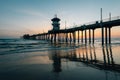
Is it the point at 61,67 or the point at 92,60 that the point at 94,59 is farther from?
the point at 61,67

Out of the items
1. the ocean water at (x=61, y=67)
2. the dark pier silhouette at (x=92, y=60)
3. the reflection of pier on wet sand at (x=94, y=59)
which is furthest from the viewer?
the reflection of pier on wet sand at (x=94, y=59)

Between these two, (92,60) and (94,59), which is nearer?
(92,60)

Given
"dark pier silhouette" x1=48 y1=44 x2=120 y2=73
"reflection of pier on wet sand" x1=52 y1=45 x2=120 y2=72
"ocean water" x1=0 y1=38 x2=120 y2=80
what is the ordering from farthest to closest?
1. "reflection of pier on wet sand" x1=52 y1=45 x2=120 y2=72
2. "dark pier silhouette" x1=48 y1=44 x2=120 y2=73
3. "ocean water" x1=0 y1=38 x2=120 y2=80

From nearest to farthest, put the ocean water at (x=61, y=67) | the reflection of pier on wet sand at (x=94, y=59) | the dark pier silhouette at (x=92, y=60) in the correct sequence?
the ocean water at (x=61, y=67)
the dark pier silhouette at (x=92, y=60)
the reflection of pier on wet sand at (x=94, y=59)

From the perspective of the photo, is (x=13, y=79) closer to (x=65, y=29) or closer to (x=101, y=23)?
(x=101, y=23)

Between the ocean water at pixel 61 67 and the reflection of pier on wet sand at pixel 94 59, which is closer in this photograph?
the ocean water at pixel 61 67

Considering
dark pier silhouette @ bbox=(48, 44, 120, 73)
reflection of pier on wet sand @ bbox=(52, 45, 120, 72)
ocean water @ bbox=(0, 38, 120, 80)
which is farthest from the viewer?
reflection of pier on wet sand @ bbox=(52, 45, 120, 72)

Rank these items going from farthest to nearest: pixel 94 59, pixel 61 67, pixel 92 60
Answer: pixel 94 59 → pixel 92 60 → pixel 61 67

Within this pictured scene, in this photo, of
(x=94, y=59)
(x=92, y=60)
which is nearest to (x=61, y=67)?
(x=92, y=60)

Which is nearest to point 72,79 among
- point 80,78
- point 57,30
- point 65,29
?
point 80,78

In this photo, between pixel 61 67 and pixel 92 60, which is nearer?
pixel 61 67

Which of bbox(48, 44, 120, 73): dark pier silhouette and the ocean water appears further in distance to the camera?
bbox(48, 44, 120, 73): dark pier silhouette

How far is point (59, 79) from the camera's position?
18.8ft

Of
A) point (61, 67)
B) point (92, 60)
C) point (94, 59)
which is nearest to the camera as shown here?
point (61, 67)
